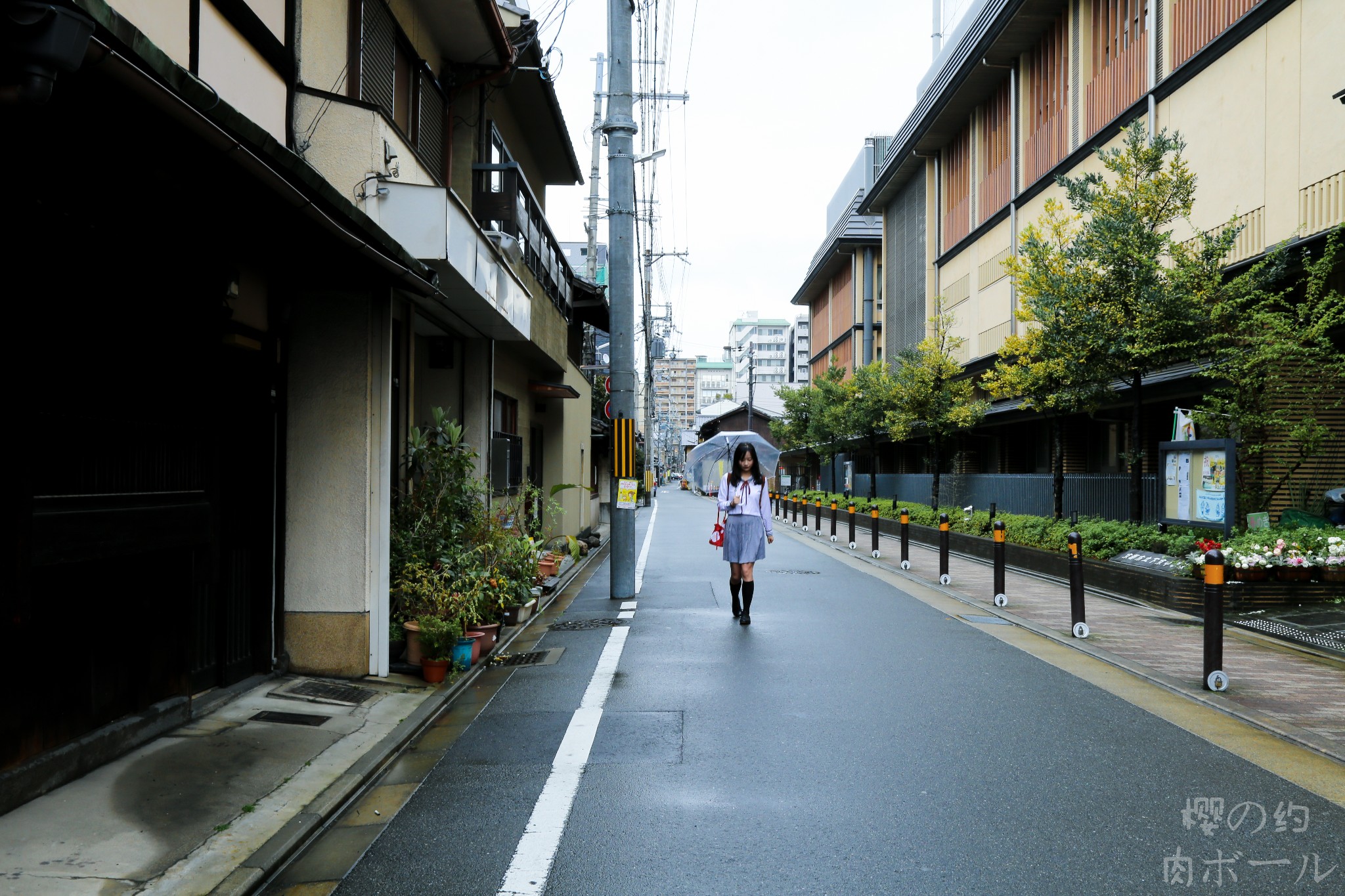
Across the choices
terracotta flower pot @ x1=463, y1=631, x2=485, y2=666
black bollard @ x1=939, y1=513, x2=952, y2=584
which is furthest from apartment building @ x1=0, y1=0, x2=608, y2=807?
black bollard @ x1=939, y1=513, x2=952, y2=584

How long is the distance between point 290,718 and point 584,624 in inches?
186

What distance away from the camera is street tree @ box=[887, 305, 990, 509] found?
88.5 feet

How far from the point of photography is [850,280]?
5109 cm

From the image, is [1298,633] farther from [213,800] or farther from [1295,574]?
[213,800]

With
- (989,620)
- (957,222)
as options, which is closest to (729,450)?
(957,222)

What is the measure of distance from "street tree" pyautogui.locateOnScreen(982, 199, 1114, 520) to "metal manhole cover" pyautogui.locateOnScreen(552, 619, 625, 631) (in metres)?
8.76

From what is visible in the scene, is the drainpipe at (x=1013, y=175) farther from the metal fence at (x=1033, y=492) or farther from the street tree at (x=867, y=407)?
the metal fence at (x=1033, y=492)

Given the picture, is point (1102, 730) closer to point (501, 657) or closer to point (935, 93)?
point (501, 657)

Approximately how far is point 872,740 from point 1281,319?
32.8ft

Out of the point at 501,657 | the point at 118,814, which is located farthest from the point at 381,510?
the point at 118,814

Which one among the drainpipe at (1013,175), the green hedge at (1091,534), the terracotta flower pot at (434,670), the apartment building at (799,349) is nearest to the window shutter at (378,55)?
the terracotta flower pot at (434,670)

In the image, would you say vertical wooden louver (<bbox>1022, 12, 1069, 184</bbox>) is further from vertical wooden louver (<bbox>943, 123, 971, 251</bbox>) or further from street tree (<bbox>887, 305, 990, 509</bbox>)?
street tree (<bbox>887, 305, 990, 509</bbox>)

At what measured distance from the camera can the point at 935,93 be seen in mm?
31781

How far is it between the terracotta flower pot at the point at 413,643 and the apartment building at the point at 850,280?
3842 centimetres
